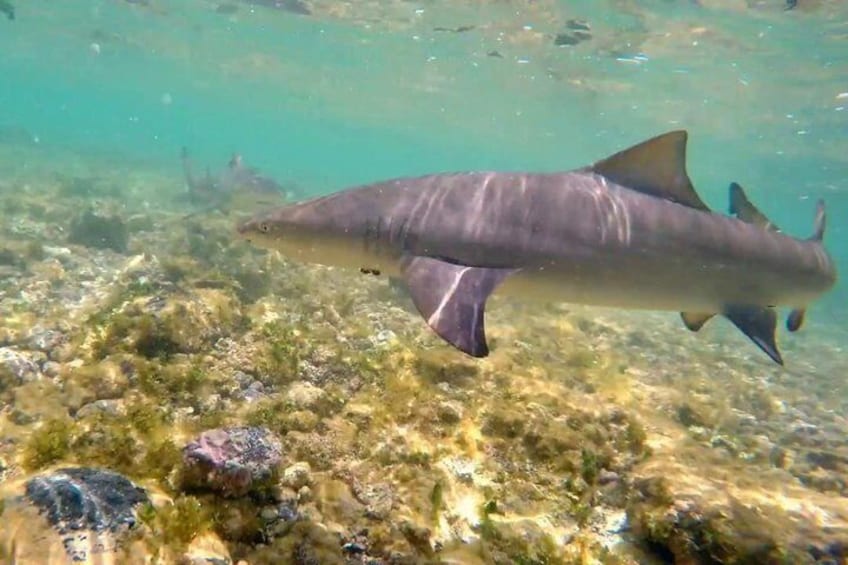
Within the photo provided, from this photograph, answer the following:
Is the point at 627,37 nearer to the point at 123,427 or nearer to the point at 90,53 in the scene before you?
the point at 123,427

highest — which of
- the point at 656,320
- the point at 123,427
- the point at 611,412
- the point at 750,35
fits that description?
the point at 750,35

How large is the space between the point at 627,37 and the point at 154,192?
2321cm

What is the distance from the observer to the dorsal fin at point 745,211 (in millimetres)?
6195

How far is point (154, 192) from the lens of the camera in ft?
89.9

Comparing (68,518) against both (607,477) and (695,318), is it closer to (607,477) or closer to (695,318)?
(607,477)

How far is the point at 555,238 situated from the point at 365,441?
2.32 m

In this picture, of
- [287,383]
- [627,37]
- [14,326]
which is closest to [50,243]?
[14,326]

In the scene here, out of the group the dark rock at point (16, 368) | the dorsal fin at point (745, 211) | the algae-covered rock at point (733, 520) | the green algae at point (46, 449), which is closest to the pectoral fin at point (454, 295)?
the algae-covered rock at point (733, 520)

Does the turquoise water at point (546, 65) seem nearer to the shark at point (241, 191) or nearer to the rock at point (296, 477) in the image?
the shark at point (241, 191)

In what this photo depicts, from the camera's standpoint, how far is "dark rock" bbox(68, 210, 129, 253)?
13.5 metres

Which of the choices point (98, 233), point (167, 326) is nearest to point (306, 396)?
point (167, 326)

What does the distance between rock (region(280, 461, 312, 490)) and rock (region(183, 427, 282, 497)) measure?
172mm

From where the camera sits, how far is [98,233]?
1380cm

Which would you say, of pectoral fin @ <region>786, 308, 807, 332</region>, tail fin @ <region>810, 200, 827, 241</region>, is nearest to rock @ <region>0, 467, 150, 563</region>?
pectoral fin @ <region>786, 308, 807, 332</region>
